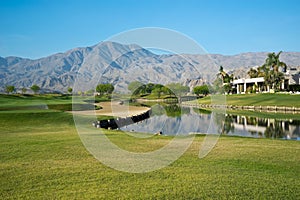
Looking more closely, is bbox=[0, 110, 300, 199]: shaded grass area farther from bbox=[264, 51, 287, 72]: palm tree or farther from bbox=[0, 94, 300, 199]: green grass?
bbox=[264, 51, 287, 72]: palm tree

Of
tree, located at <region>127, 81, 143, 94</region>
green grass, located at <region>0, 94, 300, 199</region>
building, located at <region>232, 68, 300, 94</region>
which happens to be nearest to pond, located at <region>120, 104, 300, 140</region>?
tree, located at <region>127, 81, 143, 94</region>

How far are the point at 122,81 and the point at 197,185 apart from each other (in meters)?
10.7

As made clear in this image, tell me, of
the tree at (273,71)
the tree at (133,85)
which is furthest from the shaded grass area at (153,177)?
the tree at (273,71)

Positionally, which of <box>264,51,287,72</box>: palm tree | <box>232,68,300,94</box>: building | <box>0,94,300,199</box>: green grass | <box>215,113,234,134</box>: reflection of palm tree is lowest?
<box>215,113,234,134</box>: reflection of palm tree

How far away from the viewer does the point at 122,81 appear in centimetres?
1817

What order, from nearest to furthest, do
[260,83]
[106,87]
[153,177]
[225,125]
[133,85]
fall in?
1. [153,177]
2. [133,85]
3. [106,87]
4. [225,125]
5. [260,83]

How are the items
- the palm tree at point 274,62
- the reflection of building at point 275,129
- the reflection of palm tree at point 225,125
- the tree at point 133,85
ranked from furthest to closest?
the palm tree at point 274,62
the reflection of palm tree at point 225,125
the reflection of building at point 275,129
the tree at point 133,85

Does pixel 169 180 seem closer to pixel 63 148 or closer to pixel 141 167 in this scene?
pixel 141 167

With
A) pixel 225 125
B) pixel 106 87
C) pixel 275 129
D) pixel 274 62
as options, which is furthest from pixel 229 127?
pixel 274 62

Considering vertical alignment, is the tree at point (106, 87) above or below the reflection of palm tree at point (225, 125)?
above

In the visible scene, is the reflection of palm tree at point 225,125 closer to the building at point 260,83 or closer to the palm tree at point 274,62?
the palm tree at point 274,62

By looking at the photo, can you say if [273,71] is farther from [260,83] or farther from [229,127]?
[229,127]

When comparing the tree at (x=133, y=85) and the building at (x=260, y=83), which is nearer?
the tree at (x=133, y=85)

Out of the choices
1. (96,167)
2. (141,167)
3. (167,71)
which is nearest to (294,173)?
(141,167)
